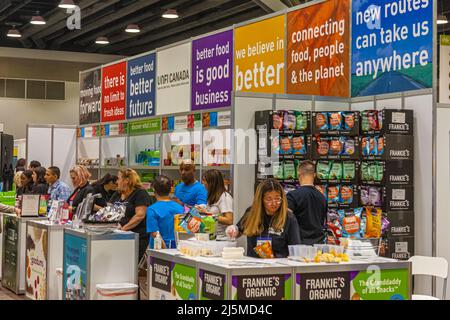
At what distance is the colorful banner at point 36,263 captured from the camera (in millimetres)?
7246

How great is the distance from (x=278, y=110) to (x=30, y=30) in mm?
11771

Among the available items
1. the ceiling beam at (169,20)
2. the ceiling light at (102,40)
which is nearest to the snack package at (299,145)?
the ceiling beam at (169,20)

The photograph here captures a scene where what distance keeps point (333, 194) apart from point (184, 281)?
257 centimetres

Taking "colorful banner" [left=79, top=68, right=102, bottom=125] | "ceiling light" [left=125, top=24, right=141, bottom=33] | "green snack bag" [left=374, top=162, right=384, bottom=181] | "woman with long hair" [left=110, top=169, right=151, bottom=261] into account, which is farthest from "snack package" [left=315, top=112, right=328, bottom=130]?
"ceiling light" [left=125, top=24, right=141, bottom=33]

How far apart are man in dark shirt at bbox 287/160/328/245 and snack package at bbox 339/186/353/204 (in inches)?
21.6

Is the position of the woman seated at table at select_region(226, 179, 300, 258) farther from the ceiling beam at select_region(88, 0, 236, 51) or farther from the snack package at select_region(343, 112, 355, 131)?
the ceiling beam at select_region(88, 0, 236, 51)

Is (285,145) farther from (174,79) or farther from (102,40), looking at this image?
(102,40)

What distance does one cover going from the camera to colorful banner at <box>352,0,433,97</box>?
6.44 meters

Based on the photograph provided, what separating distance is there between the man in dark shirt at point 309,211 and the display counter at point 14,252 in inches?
123

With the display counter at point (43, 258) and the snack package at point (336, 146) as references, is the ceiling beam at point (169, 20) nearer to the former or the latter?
the display counter at point (43, 258)

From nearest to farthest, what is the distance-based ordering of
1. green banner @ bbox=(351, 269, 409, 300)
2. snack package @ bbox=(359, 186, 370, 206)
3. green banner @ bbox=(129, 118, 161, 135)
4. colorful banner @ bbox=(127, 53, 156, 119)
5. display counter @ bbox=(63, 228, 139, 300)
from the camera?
green banner @ bbox=(351, 269, 409, 300)
display counter @ bbox=(63, 228, 139, 300)
snack package @ bbox=(359, 186, 370, 206)
green banner @ bbox=(129, 118, 161, 135)
colorful banner @ bbox=(127, 53, 156, 119)
